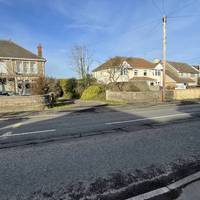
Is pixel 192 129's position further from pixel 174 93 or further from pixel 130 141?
pixel 174 93

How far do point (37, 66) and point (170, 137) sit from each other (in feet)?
107

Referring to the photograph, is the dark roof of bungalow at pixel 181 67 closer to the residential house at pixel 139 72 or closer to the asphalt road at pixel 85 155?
the residential house at pixel 139 72

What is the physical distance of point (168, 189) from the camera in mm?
3693

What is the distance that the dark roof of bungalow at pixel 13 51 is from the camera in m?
33.6

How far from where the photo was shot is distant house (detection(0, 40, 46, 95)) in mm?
32688

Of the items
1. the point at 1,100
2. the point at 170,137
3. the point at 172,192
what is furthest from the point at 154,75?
the point at 172,192

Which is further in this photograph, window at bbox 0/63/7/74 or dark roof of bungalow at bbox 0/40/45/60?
dark roof of bungalow at bbox 0/40/45/60

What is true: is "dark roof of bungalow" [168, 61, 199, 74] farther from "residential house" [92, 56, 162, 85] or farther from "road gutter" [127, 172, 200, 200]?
"road gutter" [127, 172, 200, 200]

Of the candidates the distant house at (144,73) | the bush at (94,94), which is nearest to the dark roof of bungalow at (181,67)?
the distant house at (144,73)

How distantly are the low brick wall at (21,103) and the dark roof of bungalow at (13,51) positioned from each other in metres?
20.1

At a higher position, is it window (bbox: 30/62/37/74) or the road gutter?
window (bbox: 30/62/37/74)

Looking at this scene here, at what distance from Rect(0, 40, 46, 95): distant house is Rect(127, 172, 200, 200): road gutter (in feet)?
96.8

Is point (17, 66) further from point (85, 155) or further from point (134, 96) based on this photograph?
point (85, 155)

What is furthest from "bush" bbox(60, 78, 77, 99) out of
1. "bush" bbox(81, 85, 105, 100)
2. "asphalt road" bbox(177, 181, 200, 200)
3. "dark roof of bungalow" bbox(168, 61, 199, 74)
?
"dark roof of bungalow" bbox(168, 61, 199, 74)
